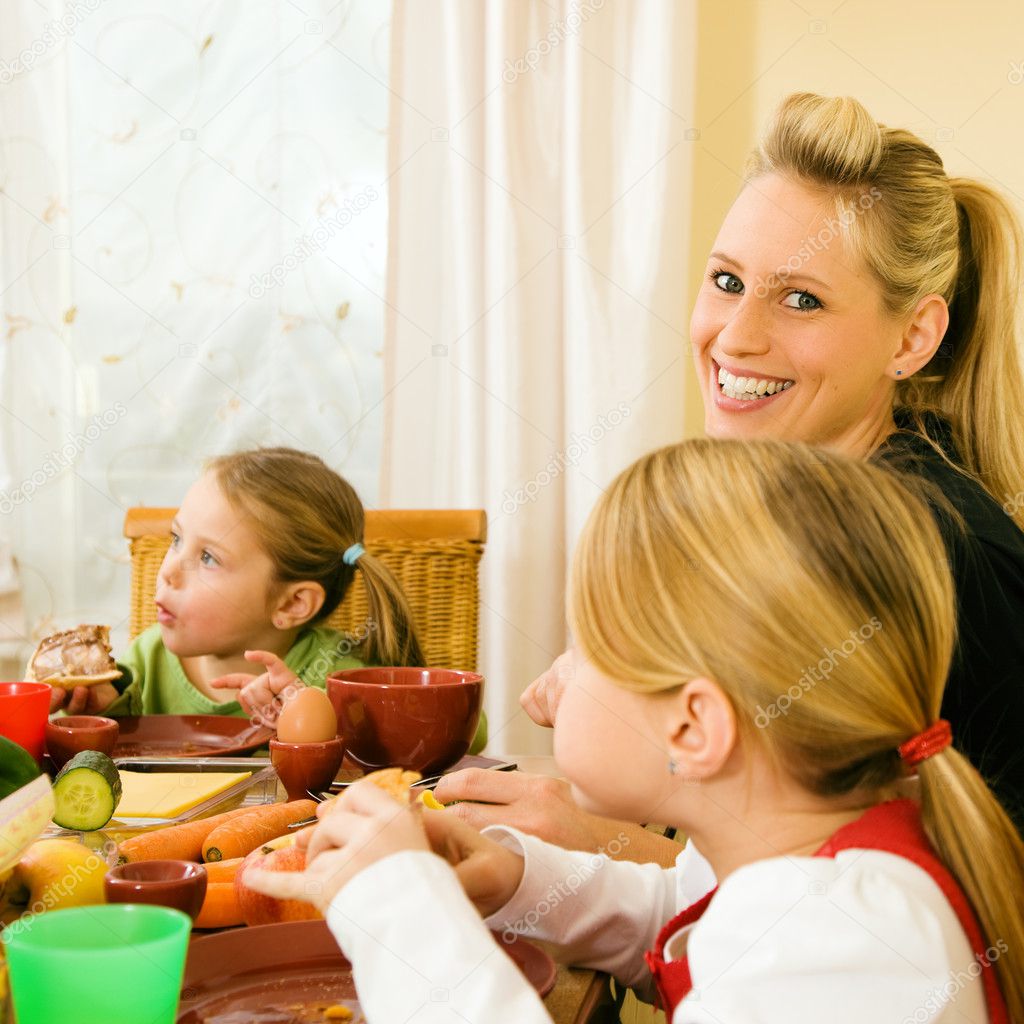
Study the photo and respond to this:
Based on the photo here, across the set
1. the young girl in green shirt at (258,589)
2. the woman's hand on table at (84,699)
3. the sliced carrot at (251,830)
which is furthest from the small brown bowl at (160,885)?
the young girl in green shirt at (258,589)

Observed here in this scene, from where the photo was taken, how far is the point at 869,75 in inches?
91.4

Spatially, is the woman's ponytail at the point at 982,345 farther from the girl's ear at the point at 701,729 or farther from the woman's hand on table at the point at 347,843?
the woman's hand on table at the point at 347,843

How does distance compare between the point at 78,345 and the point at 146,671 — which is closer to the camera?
the point at 146,671

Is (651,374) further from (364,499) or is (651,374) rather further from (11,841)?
(11,841)

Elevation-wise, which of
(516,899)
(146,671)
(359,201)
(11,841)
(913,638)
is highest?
(359,201)

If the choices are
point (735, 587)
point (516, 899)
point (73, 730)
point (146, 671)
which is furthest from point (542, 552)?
point (735, 587)

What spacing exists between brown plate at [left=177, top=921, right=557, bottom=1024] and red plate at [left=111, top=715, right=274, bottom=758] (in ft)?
1.89

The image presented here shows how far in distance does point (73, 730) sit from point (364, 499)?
1.46m

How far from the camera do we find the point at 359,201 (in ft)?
8.14

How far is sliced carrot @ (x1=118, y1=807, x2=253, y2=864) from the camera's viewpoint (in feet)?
2.65

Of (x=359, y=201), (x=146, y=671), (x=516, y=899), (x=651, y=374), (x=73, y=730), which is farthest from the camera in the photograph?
(x=359, y=201)

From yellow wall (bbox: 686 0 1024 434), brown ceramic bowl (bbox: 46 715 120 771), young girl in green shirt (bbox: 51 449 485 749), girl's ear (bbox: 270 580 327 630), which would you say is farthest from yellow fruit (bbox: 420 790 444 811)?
yellow wall (bbox: 686 0 1024 434)

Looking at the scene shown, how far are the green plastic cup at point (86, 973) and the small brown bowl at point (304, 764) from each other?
0.43 meters

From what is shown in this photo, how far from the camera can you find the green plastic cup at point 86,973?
0.53m
